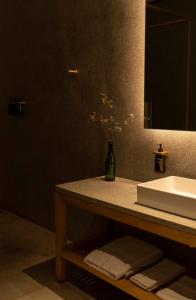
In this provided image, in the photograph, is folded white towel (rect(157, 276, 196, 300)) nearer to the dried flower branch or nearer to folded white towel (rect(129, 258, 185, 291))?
folded white towel (rect(129, 258, 185, 291))

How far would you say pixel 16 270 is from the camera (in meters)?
2.61

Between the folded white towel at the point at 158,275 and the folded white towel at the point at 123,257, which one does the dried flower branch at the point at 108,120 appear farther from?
the folded white towel at the point at 158,275

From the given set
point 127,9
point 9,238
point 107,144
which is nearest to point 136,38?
point 127,9

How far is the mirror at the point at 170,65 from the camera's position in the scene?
2.09 metres

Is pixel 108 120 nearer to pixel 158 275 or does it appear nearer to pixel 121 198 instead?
pixel 121 198

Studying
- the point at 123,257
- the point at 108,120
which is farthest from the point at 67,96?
the point at 123,257

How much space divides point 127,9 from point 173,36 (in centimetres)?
43

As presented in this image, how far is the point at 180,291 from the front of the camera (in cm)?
187

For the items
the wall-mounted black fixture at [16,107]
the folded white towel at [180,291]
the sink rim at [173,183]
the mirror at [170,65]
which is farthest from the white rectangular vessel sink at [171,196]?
the wall-mounted black fixture at [16,107]

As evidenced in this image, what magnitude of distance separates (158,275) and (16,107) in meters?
2.08

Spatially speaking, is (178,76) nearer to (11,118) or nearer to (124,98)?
(124,98)

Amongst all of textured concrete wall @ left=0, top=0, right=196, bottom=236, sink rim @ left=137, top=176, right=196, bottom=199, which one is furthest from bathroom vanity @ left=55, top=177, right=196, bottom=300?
textured concrete wall @ left=0, top=0, right=196, bottom=236

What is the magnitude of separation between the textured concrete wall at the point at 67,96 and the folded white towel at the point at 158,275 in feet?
1.82

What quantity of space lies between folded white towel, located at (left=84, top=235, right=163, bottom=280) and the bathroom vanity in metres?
0.05
